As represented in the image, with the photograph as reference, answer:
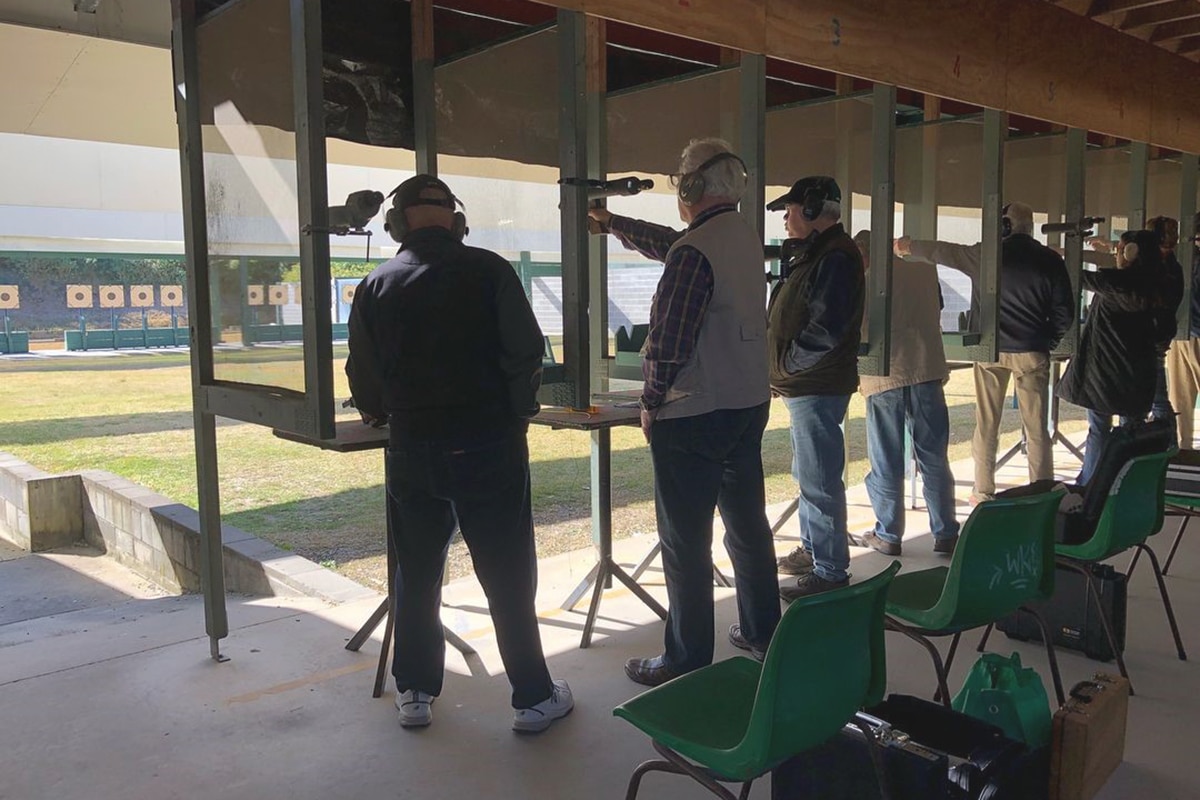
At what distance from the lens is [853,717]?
161 centimetres

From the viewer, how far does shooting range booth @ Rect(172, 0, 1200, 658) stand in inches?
97.0

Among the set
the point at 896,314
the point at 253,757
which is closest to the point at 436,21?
the point at 896,314

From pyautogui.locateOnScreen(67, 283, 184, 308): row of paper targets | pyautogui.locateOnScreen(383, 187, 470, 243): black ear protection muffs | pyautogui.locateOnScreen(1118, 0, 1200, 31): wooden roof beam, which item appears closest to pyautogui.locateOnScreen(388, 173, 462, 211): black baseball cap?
pyautogui.locateOnScreen(383, 187, 470, 243): black ear protection muffs

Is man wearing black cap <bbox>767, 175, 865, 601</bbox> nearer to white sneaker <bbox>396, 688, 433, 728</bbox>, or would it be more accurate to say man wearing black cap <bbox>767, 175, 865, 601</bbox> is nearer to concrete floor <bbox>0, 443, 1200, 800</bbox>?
concrete floor <bbox>0, 443, 1200, 800</bbox>

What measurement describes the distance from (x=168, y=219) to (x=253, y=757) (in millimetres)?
11424

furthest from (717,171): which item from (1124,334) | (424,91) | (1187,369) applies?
(1187,369)

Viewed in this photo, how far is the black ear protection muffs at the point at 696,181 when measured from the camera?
8.03ft

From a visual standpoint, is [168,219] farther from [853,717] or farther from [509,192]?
[853,717]

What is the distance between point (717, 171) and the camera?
245cm

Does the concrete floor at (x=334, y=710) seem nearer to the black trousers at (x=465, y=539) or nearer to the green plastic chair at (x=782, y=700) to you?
the green plastic chair at (x=782, y=700)

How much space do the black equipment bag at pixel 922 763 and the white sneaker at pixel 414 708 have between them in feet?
3.24

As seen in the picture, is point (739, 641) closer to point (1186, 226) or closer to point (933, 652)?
point (933, 652)

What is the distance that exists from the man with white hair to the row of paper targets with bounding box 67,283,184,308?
48.3 feet

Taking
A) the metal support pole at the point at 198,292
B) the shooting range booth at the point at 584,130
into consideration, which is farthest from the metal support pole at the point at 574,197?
the metal support pole at the point at 198,292
